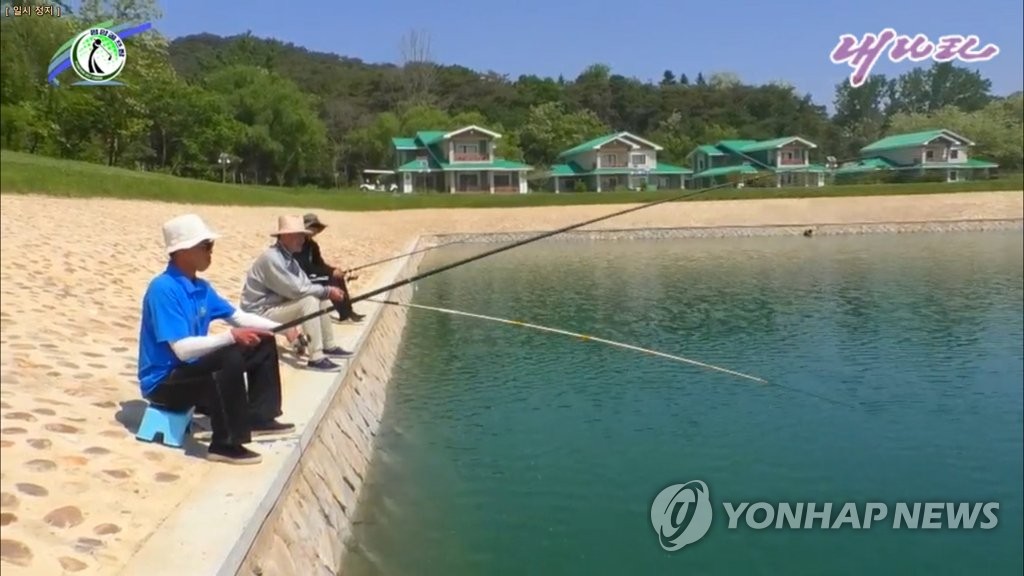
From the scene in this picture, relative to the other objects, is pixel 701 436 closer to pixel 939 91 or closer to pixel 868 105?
pixel 939 91

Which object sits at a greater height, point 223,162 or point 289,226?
point 223,162

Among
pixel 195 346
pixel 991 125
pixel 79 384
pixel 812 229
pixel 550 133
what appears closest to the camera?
pixel 195 346

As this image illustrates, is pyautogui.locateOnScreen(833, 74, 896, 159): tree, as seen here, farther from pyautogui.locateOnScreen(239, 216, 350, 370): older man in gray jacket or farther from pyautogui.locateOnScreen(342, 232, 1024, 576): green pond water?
pyautogui.locateOnScreen(239, 216, 350, 370): older man in gray jacket

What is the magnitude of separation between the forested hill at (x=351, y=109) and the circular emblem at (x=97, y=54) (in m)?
0.30

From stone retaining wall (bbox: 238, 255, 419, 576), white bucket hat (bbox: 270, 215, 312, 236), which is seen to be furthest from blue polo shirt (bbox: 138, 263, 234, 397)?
white bucket hat (bbox: 270, 215, 312, 236)

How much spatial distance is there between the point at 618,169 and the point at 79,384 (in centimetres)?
5099

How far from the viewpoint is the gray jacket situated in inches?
240

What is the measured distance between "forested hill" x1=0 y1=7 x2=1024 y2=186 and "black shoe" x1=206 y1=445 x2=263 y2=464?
7153 millimetres

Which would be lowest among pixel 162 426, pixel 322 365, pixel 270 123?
pixel 322 365

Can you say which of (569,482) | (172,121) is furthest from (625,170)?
(569,482)

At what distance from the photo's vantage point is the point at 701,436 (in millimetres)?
6906

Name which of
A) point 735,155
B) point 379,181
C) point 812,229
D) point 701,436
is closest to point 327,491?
point 701,436

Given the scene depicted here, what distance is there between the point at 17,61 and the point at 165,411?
35.0ft

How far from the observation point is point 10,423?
13.4ft
